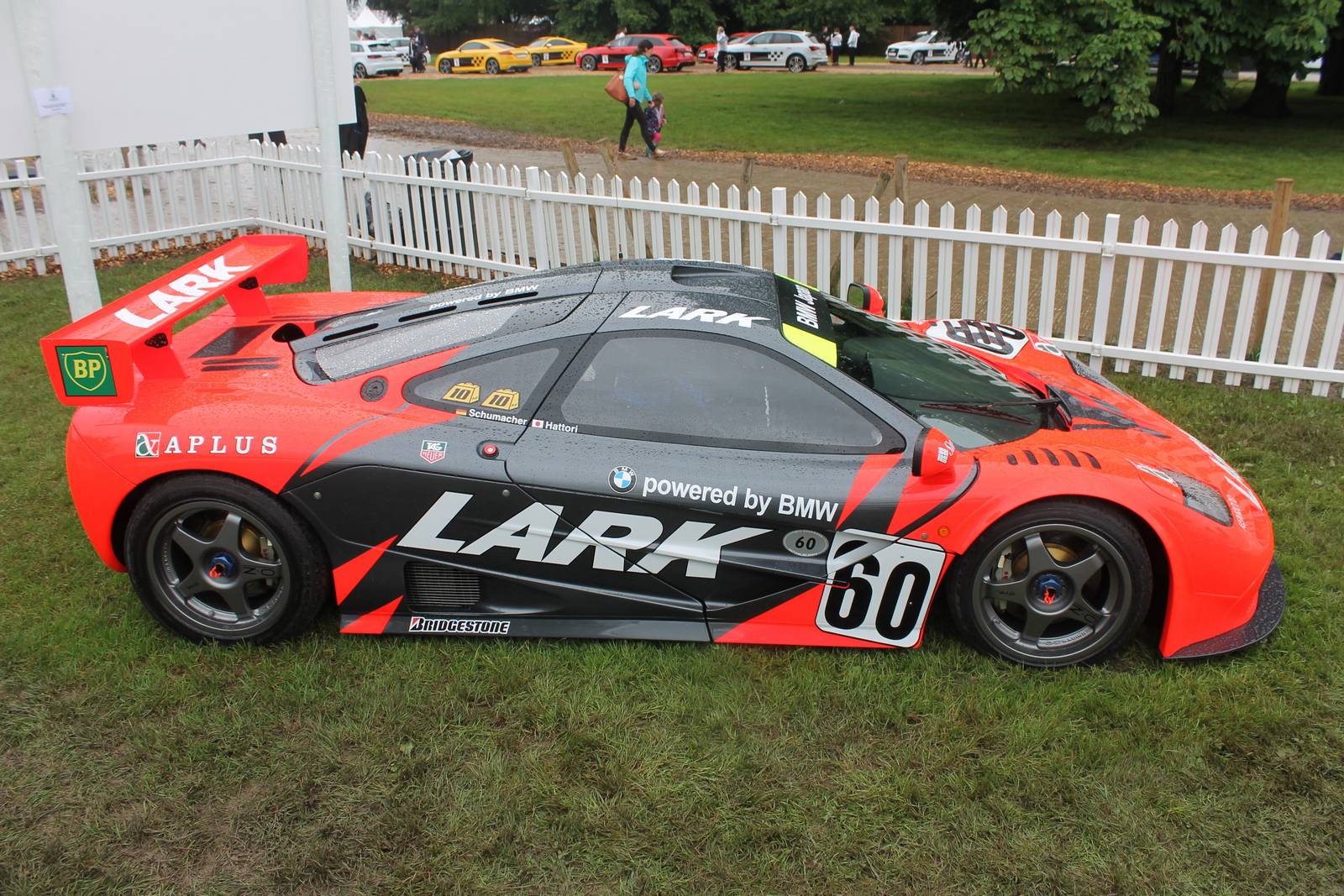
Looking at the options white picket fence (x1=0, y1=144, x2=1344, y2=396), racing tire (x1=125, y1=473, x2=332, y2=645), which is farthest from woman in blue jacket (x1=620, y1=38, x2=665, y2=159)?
racing tire (x1=125, y1=473, x2=332, y2=645)

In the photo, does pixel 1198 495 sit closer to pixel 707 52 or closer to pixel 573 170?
pixel 573 170

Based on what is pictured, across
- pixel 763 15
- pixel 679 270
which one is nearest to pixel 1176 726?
pixel 679 270

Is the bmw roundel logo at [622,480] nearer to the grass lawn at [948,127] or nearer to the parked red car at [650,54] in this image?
the grass lawn at [948,127]

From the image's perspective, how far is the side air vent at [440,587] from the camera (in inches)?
158

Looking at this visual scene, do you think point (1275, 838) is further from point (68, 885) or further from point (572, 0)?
point (572, 0)

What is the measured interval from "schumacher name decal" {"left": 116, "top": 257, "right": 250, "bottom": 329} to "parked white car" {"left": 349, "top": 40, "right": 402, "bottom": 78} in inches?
1588

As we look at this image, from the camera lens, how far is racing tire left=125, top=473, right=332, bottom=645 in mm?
3936

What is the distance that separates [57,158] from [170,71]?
0.91 meters

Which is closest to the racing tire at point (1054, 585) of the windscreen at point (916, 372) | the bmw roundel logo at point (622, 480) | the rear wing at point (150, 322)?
the windscreen at point (916, 372)

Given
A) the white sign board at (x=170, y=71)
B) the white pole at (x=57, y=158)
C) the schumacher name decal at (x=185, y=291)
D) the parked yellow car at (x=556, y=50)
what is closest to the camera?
the schumacher name decal at (x=185, y=291)

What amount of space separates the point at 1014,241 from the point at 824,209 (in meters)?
1.36

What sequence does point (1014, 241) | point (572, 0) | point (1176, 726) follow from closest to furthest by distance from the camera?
point (1176, 726) < point (1014, 241) < point (572, 0)

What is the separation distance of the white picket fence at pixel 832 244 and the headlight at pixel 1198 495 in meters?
3.17

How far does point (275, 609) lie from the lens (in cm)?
404
